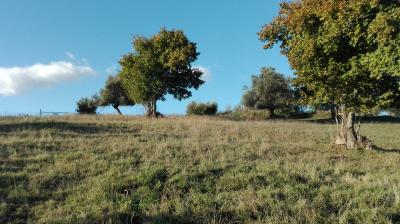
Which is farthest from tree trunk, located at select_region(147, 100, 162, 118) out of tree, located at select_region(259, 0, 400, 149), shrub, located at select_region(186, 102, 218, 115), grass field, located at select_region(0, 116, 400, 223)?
tree, located at select_region(259, 0, 400, 149)

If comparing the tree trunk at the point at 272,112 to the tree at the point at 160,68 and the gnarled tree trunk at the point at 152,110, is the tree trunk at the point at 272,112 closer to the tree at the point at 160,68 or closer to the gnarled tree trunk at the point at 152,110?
the tree at the point at 160,68

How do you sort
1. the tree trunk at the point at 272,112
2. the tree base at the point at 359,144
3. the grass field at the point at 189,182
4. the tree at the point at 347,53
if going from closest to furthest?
the grass field at the point at 189,182 → the tree at the point at 347,53 → the tree base at the point at 359,144 → the tree trunk at the point at 272,112

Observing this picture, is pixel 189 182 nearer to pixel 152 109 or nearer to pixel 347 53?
pixel 347 53

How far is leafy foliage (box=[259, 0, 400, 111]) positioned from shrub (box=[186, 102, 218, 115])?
4538 cm

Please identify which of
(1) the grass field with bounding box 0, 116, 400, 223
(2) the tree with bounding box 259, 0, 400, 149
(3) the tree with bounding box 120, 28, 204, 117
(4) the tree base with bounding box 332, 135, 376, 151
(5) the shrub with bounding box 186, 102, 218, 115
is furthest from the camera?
(5) the shrub with bounding box 186, 102, 218, 115

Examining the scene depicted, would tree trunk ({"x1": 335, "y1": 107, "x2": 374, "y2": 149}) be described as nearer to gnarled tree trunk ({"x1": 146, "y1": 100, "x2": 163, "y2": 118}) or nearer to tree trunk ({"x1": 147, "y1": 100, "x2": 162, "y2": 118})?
gnarled tree trunk ({"x1": 146, "y1": 100, "x2": 163, "y2": 118})

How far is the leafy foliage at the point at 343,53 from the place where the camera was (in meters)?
17.5

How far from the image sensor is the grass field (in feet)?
31.9

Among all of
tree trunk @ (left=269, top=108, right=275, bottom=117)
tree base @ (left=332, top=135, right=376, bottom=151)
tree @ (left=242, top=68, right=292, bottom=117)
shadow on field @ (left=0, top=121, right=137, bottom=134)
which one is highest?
tree @ (left=242, top=68, right=292, bottom=117)

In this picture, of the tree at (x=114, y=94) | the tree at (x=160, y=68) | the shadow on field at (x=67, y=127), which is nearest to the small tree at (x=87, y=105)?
the tree at (x=114, y=94)

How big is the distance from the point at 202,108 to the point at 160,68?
81.5 ft

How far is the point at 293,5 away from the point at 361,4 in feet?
14.4

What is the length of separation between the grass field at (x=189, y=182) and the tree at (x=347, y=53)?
2.57 metres

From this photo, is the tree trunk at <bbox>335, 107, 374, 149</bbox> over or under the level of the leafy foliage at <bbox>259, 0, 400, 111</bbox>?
under
